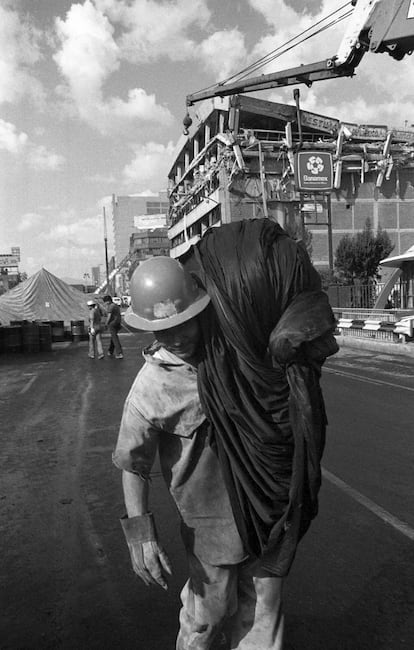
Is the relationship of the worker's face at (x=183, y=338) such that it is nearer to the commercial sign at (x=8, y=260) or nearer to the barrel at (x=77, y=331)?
the barrel at (x=77, y=331)

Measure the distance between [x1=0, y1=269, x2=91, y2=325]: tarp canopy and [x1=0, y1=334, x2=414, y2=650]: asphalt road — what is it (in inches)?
884

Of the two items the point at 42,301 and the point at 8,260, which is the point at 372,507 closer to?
the point at 42,301

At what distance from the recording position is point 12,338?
62.2 feet

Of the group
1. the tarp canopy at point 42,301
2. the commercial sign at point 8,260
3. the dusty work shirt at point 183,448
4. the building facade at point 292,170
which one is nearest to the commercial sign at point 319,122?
the building facade at point 292,170

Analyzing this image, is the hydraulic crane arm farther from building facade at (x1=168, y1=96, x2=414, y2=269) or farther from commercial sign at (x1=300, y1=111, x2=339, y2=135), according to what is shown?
commercial sign at (x1=300, y1=111, x2=339, y2=135)

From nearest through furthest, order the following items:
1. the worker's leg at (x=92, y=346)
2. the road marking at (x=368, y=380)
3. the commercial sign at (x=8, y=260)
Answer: the road marking at (x=368, y=380), the worker's leg at (x=92, y=346), the commercial sign at (x=8, y=260)

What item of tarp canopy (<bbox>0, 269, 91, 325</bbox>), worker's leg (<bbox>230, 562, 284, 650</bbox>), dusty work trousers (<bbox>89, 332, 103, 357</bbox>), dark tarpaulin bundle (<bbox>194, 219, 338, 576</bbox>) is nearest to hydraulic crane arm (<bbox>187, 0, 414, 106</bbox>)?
dusty work trousers (<bbox>89, 332, 103, 357</bbox>)

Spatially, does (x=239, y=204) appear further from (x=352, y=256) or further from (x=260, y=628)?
(x=260, y=628)

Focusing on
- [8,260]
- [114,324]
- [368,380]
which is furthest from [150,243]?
[368,380]

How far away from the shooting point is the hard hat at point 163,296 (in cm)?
173

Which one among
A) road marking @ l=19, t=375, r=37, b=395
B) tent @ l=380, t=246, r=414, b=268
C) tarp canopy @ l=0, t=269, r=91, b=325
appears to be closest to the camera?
road marking @ l=19, t=375, r=37, b=395

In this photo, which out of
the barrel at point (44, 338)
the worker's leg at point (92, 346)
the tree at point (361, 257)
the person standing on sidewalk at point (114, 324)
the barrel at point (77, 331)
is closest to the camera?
the person standing on sidewalk at point (114, 324)

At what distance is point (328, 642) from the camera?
2.44 meters

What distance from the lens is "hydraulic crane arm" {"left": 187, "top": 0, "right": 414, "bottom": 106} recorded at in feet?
34.1
